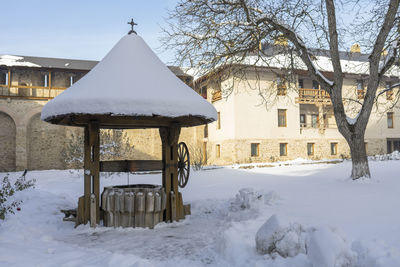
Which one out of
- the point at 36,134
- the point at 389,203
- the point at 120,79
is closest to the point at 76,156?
the point at 36,134

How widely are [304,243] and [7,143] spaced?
23.7 m

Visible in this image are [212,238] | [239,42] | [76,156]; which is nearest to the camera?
[212,238]

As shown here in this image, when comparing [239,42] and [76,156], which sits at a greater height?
[239,42]

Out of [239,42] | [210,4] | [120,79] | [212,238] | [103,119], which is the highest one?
[210,4]

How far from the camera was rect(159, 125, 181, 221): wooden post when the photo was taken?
22.3 feet

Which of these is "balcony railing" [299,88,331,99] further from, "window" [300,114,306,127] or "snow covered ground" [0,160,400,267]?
"snow covered ground" [0,160,400,267]

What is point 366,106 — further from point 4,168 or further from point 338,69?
point 4,168

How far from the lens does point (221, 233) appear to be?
5.05 meters

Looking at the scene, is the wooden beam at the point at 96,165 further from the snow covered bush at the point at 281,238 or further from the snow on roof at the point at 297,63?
the snow on roof at the point at 297,63

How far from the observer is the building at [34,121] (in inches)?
884

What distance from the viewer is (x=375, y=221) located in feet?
16.7

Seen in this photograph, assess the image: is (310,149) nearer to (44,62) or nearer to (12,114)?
(44,62)

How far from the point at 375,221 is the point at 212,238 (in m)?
2.53

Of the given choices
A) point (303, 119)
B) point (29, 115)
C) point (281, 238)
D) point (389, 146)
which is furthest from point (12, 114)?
point (389, 146)
